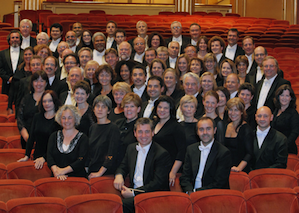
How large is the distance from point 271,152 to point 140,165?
3.23 feet

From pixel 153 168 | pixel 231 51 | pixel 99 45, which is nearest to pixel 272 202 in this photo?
pixel 153 168

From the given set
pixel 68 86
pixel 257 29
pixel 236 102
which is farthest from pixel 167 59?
pixel 257 29

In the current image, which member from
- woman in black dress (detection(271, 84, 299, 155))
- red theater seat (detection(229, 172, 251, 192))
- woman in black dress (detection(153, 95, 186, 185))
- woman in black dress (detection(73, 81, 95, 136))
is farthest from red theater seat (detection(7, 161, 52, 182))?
woman in black dress (detection(271, 84, 299, 155))

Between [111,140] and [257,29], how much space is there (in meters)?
5.33

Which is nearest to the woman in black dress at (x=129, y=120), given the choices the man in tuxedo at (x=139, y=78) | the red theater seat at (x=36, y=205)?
the man in tuxedo at (x=139, y=78)

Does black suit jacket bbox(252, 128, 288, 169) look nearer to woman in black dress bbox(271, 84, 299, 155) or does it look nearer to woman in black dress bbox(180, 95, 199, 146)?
woman in black dress bbox(271, 84, 299, 155)

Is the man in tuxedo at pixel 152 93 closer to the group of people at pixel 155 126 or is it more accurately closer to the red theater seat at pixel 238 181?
the group of people at pixel 155 126

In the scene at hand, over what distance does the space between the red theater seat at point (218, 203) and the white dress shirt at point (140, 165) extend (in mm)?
463

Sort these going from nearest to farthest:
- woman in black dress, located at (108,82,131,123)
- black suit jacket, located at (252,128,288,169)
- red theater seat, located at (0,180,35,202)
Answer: red theater seat, located at (0,180,35,202), black suit jacket, located at (252,128,288,169), woman in black dress, located at (108,82,131,123)

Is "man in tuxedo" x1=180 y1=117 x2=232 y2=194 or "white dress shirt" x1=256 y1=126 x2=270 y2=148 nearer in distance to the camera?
"man in tuxedo" x1=180 y1=117 x2=232 y2=194

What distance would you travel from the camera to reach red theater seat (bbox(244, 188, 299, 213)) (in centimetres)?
187

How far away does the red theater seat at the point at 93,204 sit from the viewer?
179cm

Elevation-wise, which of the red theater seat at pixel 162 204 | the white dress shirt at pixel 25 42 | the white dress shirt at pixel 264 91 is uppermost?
the white dress shirt at pixel 25 42

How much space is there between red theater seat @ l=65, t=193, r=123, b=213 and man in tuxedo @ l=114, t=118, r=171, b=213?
31 centimetres
